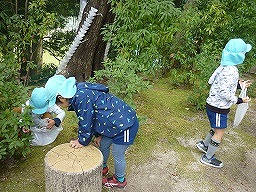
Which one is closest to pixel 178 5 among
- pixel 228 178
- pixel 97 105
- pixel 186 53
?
pixel 186 53

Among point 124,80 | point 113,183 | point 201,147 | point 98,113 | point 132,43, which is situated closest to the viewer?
point 98,113

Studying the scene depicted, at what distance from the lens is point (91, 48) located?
19.3 ft

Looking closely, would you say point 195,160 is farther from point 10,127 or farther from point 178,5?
point 178,5

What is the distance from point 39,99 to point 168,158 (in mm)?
1980

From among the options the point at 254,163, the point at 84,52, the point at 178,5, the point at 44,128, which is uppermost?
the point at 178,5

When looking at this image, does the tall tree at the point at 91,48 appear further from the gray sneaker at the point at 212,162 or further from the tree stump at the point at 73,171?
the tree stump at the point at 73,171

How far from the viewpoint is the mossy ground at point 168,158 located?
3.35 m

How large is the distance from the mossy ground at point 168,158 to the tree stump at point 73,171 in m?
0.65

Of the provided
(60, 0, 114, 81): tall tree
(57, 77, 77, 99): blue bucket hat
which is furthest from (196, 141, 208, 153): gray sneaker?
(60, 0, 114, 81): tall tree

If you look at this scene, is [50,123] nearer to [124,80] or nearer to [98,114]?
[98,114]

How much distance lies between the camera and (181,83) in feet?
23.2

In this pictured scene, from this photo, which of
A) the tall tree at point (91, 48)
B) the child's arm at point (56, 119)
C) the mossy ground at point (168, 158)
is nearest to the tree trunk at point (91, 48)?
the tall tree at point (91, 48)

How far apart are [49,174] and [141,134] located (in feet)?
6.75

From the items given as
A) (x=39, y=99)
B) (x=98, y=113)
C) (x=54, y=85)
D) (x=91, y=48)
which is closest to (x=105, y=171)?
(x=98, y=113)
